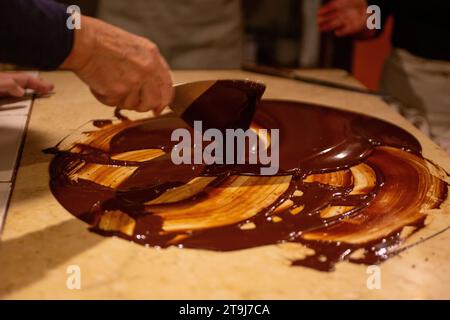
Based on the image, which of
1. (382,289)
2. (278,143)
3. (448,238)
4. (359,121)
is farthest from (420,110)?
(382,289)

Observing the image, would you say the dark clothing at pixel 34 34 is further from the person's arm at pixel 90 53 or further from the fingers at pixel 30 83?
the fingers at pixel 30 83

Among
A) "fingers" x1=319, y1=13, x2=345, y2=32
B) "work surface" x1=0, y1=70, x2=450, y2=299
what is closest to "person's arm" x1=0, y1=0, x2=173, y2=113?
"work surface" x1=0, y1=70, x2=450, y2=299

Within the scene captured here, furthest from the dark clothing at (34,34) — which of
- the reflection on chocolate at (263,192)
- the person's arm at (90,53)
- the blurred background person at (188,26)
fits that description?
the blurred background person at (188,26)

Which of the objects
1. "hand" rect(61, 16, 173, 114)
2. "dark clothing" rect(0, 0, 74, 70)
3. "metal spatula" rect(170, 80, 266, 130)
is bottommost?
"metal spatula" rect(170, 80, 266, 130)

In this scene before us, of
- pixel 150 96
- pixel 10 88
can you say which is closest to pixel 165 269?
pixel 150 96

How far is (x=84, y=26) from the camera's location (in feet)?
3.63

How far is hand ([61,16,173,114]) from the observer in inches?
43.9

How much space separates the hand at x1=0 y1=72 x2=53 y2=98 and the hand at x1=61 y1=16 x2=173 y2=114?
1.78 feet

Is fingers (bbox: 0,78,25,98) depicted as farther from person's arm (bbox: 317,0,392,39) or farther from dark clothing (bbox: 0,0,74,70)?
person's arm (bbox: 317,0,392,39)

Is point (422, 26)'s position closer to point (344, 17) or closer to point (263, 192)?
point (344, 17)

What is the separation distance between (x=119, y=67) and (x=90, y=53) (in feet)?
0.25

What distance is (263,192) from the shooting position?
1141 mm

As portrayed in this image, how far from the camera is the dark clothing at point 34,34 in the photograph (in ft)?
3.34

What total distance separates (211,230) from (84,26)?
517mm
